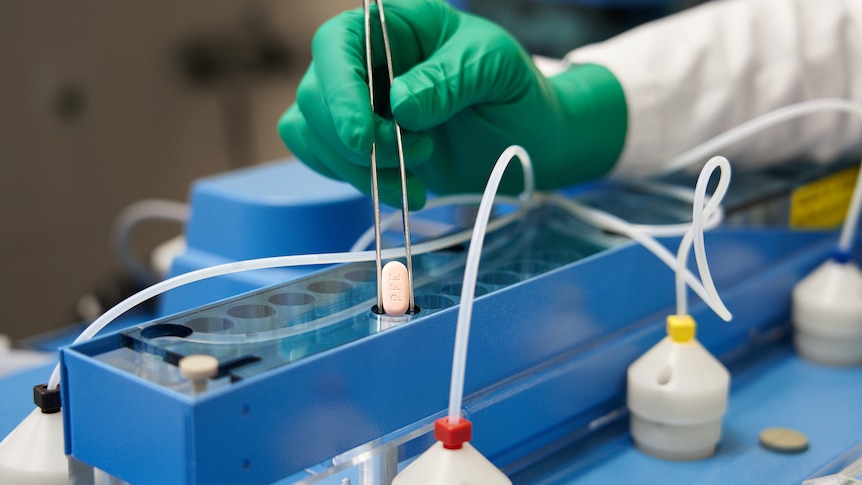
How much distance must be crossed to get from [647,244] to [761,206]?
0.67 feet

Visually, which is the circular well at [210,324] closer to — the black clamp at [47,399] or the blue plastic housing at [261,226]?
the black clamp at [47,399]

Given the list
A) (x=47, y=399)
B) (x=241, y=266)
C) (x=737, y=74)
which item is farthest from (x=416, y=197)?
(x=737, y=74)

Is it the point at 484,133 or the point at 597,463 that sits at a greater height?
the point at 484,133

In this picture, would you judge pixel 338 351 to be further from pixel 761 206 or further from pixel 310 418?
pixel 761 206

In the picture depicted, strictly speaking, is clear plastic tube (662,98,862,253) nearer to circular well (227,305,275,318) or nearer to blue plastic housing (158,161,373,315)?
blue plastic housing (158,161,373,315)

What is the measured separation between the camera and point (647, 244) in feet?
2.21

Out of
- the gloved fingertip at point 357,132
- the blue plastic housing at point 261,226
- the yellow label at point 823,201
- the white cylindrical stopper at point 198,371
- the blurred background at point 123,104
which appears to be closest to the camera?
the white cylindrical stopper at point 198,371

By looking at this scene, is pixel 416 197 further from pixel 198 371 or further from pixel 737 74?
pixel 737 74

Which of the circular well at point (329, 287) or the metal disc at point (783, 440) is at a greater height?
the circular well at point (329, 287)

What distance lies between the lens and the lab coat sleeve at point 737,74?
854 millimetres

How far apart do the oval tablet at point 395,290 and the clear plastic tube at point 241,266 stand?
0.06 meters

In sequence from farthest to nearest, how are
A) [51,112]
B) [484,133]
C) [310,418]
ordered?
[51,112] → [484,133] → [310,418]

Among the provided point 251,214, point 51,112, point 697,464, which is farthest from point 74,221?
point 697,464

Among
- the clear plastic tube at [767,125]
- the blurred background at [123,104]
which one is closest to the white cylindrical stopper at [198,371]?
the clear plastic tube at [767,125]
